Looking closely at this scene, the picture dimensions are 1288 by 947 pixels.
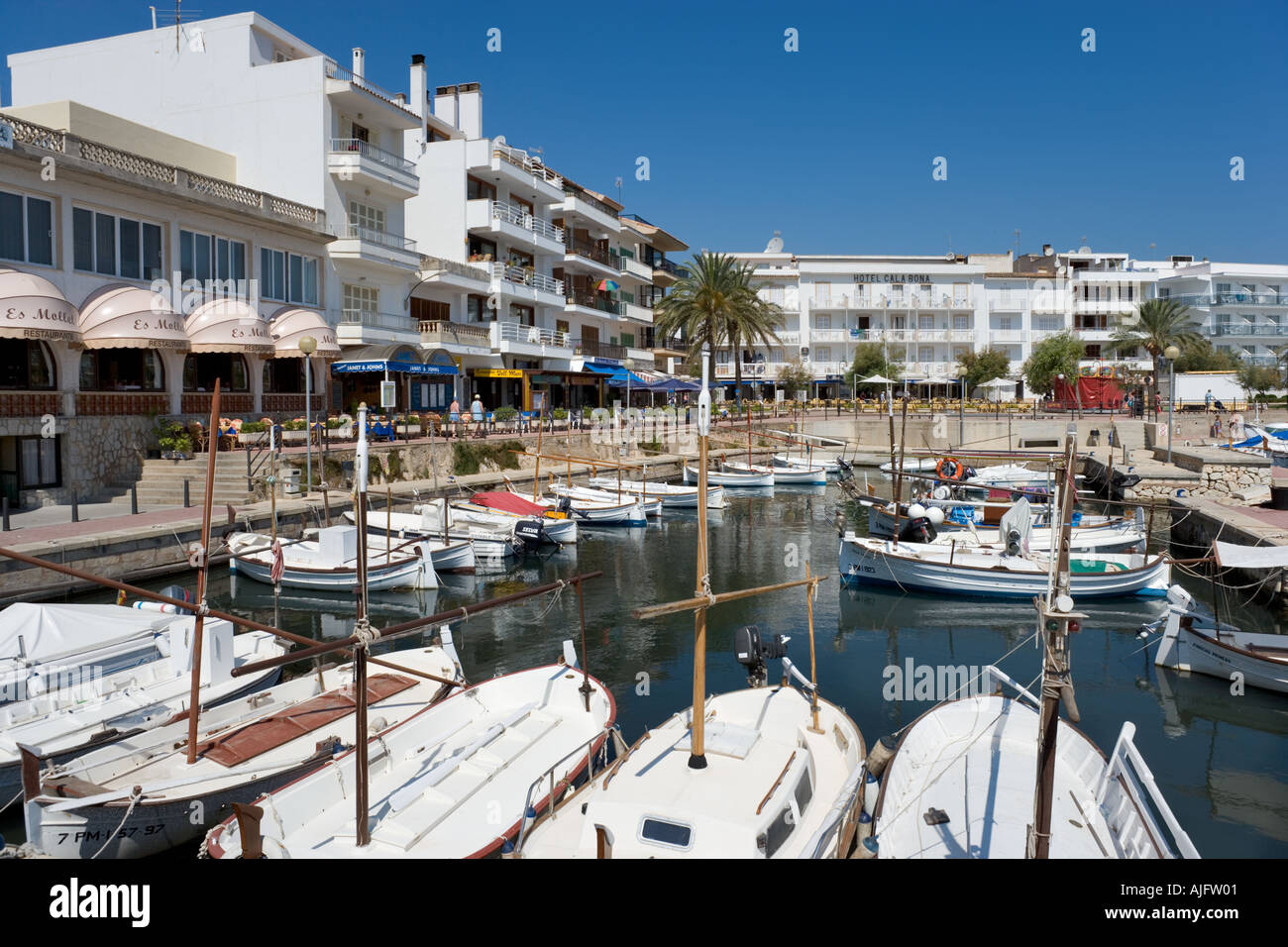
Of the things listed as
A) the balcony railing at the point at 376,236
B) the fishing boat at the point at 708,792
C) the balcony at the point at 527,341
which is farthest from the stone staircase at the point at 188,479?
the fishing boat at the point at 708,792

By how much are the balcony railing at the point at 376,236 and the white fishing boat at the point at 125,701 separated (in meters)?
28.5

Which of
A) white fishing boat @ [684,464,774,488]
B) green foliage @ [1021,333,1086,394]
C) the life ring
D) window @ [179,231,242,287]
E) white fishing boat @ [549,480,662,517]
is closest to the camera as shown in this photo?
window @ [179,231,242,287]

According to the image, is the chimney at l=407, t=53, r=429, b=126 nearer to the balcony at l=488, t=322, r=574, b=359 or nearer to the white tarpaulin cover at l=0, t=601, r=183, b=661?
the balcony at l=488, t=322, r=574, b=359

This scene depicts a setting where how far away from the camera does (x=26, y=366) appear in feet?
90.7

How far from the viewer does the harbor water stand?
569 inches

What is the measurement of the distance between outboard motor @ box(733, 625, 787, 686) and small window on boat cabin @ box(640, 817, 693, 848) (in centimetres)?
472

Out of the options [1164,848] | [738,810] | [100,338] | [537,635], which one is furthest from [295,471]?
[1164,848]

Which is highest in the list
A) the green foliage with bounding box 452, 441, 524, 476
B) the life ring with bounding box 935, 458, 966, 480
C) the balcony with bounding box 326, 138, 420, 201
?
the balcony with bounding box 326, 138, 420, 201

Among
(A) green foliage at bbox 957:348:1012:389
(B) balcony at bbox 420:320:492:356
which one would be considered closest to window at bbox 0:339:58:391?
(B) balcony at bbox 420:320:492:356

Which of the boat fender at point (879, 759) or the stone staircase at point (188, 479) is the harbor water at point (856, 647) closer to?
the boat fender at point (879, 759)

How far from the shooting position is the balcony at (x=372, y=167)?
3997 centimetres

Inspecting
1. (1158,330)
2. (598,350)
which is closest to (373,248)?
(598,350)
